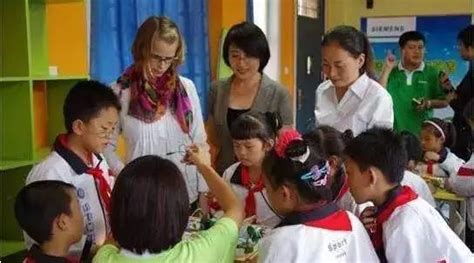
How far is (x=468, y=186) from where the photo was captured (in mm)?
2889

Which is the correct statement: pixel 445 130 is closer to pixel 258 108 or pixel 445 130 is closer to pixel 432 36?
pixel 258 108

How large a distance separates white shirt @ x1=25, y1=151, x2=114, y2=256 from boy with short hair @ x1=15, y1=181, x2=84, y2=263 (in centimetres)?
15

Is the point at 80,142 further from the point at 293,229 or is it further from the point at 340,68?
the point at 340,68

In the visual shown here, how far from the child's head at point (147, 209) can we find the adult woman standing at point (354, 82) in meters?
1.04

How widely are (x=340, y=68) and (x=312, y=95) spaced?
424 cm

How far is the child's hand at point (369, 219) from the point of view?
65.8 inches

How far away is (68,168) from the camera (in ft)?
6.07

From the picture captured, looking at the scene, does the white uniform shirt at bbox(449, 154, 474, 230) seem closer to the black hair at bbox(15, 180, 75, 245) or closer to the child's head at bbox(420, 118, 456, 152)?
the child's head at bbox(420, 118, 456, 152)

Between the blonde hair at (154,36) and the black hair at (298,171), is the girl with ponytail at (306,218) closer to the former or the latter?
the black hair at (298,171)

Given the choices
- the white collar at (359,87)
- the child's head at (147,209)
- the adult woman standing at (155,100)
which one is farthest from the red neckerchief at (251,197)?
the child's head at (147,209)

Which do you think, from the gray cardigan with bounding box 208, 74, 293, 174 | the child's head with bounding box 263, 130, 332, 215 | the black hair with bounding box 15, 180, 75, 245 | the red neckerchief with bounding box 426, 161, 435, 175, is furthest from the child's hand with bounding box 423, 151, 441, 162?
the black hair with bounding box 15, 180, 75, 245

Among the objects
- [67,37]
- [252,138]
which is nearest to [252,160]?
[252,138]

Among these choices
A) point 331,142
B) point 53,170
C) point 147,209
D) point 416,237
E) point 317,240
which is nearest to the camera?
point 147,209

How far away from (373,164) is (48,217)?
0.94 m
